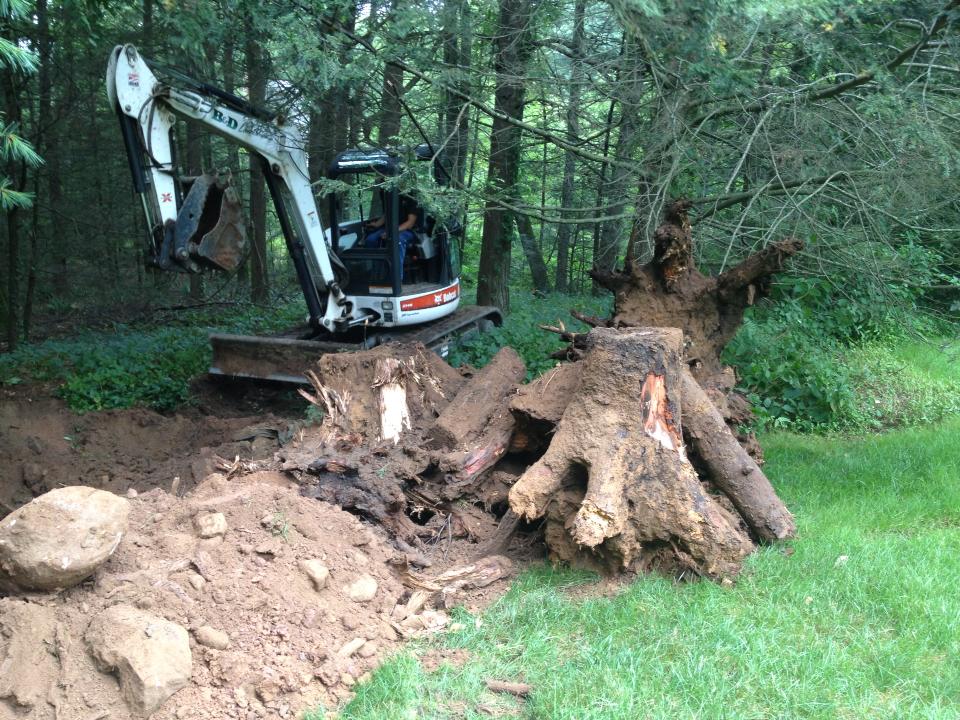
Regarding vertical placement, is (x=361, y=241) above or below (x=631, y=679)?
above

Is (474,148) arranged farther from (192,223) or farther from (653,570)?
(653,570)

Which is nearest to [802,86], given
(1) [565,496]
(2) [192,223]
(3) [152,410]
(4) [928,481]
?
(4) [928,481]

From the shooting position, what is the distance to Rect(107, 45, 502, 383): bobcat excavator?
27.8 ft

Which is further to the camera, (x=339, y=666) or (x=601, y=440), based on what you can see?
(x=601, y=440)

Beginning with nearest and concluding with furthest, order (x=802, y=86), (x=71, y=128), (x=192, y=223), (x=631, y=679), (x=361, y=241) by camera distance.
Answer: (x=631, y=679) < (x=802, y=86) < (x=192, y=223) < (x=361, y=241) < (x=71, y=128)

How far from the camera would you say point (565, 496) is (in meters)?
5.04

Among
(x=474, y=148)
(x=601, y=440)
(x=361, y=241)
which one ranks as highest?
(x=474, y=148)

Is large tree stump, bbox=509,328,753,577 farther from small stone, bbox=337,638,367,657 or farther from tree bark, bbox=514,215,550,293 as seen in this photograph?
tree bark, bbox=514,215,550,293

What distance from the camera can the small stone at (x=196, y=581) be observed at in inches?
167

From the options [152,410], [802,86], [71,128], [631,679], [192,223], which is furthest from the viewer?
[71,128]

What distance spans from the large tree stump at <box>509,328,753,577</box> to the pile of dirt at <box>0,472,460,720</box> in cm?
98

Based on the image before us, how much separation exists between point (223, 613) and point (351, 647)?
66 centimetres

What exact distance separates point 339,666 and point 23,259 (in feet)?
45.5

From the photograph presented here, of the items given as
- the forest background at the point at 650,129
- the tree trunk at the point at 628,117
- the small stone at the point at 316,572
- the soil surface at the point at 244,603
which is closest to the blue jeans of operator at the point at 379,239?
the forest background at the point at 650,129
